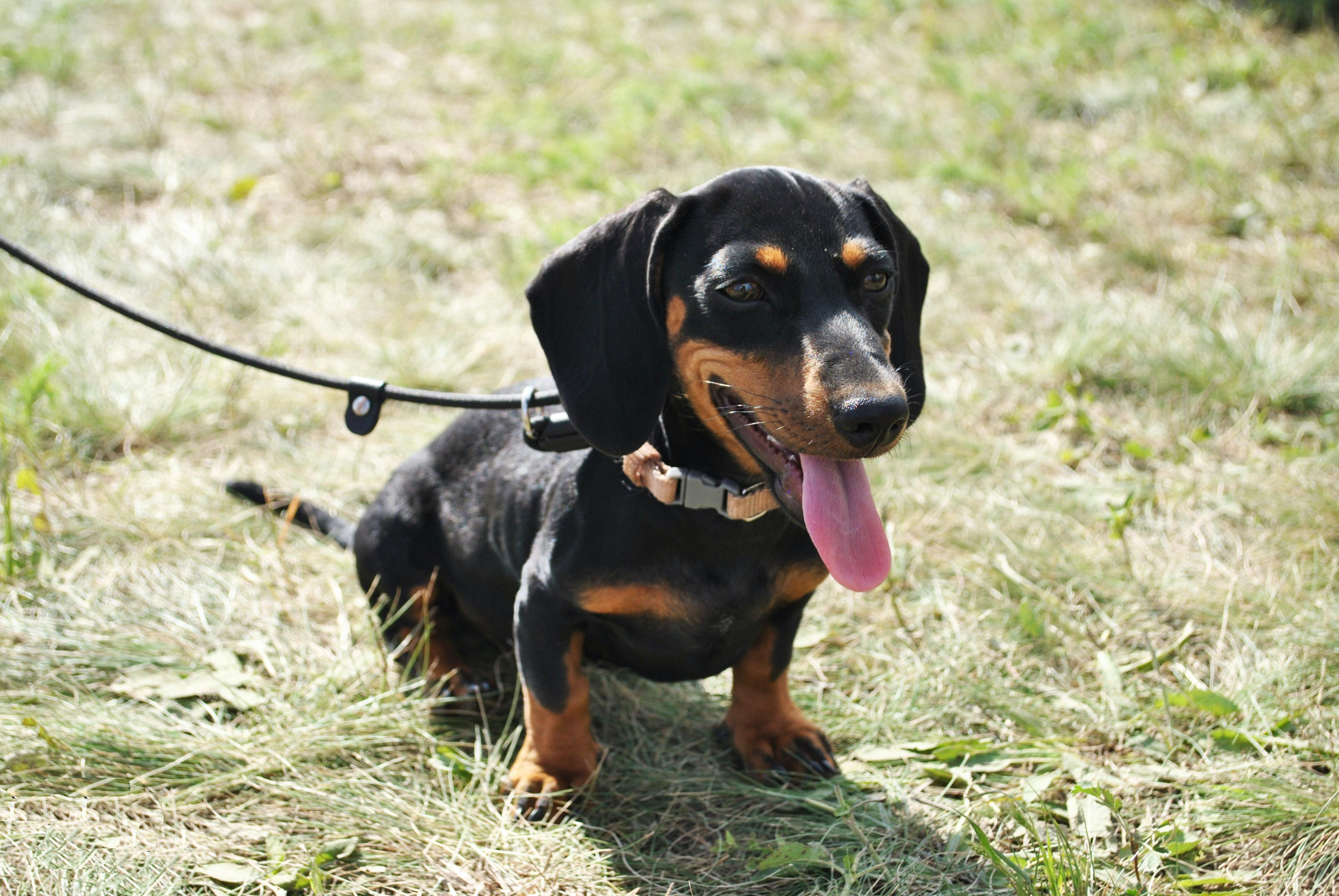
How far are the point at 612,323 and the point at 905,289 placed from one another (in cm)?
77

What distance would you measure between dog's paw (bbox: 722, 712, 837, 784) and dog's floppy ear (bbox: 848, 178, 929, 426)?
3.11ft

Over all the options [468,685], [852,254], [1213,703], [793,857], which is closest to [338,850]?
[468,685]

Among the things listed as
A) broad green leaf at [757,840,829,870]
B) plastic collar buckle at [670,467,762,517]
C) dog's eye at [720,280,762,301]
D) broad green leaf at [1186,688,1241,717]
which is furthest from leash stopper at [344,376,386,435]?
broad green leaf at [1186,688,1241,717]

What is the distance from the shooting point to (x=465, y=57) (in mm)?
8141

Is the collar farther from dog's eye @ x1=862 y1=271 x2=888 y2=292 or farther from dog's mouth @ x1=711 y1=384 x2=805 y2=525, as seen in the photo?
dog's eye @ x1=862 y1=271 x2=888 y2=292

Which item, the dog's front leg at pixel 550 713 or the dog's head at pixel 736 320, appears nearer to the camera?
the dog's head at pixel 736 320

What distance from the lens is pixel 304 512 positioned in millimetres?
3699

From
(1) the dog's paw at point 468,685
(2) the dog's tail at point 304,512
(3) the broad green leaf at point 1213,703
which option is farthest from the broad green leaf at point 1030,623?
(2) the dog's tail at point 304,512

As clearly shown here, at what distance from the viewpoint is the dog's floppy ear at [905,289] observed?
2.51 metres

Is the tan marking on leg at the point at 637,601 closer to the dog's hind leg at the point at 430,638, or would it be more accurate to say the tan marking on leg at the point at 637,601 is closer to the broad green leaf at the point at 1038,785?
the dog's hind leg at the point at 430,638

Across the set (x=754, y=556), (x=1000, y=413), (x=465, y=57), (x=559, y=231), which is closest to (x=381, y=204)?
(x=559, y=231)

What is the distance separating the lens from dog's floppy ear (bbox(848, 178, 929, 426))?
8.23ft

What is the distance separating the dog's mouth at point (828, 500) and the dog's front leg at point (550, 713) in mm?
622

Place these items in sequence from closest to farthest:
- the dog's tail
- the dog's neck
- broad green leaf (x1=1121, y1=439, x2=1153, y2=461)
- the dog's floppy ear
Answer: the dog's neck → the dog's floppy ear → the dog's tail → broad green leaf (x1=1121, y1=439, x2=1153, y2=461)
